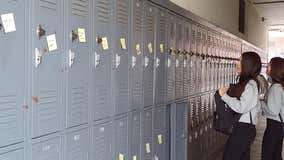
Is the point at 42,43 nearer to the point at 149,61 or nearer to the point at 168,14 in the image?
the point at 149,61

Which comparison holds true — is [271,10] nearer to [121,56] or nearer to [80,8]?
[121,56]

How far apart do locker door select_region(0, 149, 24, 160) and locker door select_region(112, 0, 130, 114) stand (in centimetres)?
111

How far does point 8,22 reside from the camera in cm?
170

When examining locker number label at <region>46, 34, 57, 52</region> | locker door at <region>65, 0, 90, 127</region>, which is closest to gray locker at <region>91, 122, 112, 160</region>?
locker door at <region>65, 0, 90, 127</region>

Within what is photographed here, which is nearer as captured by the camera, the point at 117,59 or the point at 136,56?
the point at 117,59

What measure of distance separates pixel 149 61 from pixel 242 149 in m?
1.24

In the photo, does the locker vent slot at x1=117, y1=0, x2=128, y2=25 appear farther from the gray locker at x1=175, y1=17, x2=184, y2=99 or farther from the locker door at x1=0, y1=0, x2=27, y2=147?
the gray locker at x1=175, y1=17, x2=184, y2=99

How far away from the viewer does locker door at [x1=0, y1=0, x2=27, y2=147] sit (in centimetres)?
169

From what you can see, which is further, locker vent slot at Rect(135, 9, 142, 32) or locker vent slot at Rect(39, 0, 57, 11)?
locker vent slot at Rect(135, 9, 142, 32)

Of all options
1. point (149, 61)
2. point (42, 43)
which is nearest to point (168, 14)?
point (149, 61)

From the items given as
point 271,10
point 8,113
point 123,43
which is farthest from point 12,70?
point 271,10

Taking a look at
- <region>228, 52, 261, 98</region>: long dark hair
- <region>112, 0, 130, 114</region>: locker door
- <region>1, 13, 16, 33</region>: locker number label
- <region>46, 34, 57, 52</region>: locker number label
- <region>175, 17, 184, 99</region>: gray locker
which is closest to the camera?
<region>1, 13, 16, 33</region>: locker number label

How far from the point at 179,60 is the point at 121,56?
1709mm

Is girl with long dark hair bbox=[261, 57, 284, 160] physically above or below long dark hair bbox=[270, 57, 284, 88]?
below
